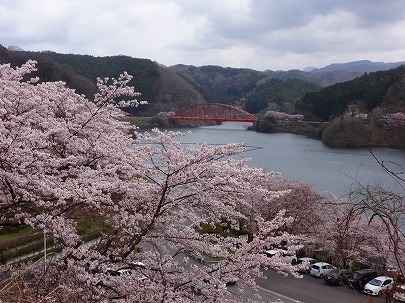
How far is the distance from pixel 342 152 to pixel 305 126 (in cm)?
1699

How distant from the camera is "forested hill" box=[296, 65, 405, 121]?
143ft

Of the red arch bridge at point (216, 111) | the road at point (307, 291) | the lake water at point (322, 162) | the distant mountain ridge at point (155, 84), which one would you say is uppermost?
the distant mountain ridge at point (155, 84)

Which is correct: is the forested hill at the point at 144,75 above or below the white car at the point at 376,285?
above

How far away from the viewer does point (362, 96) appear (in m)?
47.2

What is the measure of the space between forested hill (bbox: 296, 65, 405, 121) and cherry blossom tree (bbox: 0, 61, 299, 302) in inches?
1550

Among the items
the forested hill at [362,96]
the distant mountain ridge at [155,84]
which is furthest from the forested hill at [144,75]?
the forested hill at [362,96]

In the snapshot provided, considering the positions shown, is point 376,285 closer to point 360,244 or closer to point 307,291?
point 307,291

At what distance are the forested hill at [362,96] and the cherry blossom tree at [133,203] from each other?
1550 inches

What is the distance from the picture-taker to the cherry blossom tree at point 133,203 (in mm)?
3598

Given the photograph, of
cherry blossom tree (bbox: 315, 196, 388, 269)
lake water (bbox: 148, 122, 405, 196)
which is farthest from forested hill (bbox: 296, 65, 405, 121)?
cherry blossom tree (bbox: 315, 196, 388, 269)

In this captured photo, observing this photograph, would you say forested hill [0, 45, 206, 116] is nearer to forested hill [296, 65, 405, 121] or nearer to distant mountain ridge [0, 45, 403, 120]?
distant mountain ridge [0, 45, 403, 120]

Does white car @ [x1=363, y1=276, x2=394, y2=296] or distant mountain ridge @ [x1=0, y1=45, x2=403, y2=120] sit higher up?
distant mountain ridge @ [x1=0, y1=45, x2=403, y2=120]

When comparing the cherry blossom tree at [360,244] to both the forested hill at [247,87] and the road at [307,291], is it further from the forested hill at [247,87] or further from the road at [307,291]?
the forested hill at [247,87]

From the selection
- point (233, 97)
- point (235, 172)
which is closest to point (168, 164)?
point (235, 172)
